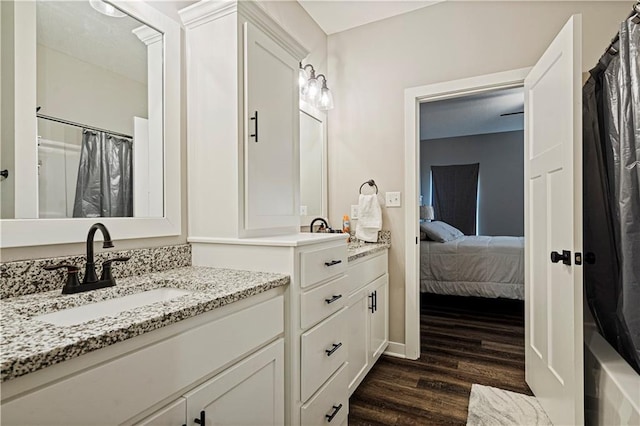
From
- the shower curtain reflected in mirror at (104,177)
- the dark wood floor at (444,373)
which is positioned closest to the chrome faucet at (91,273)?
the shower curtain reflected in mirror at (104,177)

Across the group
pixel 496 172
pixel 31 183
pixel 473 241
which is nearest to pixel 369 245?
pixel 31 183

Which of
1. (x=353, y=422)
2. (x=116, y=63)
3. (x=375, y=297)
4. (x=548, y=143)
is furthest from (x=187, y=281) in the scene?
(x=548, y=143)

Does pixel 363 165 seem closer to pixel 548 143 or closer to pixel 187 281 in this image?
pixel 548 143

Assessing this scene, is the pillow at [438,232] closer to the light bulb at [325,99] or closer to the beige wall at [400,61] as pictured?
the beige wall at [400,61]

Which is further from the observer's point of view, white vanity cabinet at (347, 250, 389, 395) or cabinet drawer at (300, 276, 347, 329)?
white vanity cabinet at (347, 250, 389, 395)

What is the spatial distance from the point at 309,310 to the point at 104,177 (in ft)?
3.09

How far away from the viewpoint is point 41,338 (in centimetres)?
62

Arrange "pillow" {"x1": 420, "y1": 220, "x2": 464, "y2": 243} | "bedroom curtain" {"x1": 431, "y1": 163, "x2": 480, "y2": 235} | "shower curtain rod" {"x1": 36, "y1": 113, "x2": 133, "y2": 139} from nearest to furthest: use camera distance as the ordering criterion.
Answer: "shower curtain rod" {"x1": 36, "y1": 113, "x2": 133, "y2": 139} → "pillow" {"x1": 420, "y1": 220, "x2": 464, "y2": 243} → "bedroom curtain" {"x1": 431, "y1": 163, "x2": 480, "y2": 235}

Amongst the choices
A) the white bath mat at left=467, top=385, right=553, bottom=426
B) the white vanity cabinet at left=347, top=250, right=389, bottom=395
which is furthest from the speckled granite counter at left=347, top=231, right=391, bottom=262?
the white bath mat at left=467, top=385, right=553, bottom=426

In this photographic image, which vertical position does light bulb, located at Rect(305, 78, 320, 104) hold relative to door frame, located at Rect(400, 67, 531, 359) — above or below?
above

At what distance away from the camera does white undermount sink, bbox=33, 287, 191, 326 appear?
903mm

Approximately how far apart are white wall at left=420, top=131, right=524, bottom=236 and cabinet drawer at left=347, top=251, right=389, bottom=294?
177 inches

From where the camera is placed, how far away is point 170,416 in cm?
79

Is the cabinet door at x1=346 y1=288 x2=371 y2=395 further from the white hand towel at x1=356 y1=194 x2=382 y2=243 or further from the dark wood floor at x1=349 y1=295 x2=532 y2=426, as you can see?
the white hand towel at x1=356 y1=194 x2=382 y2=243
